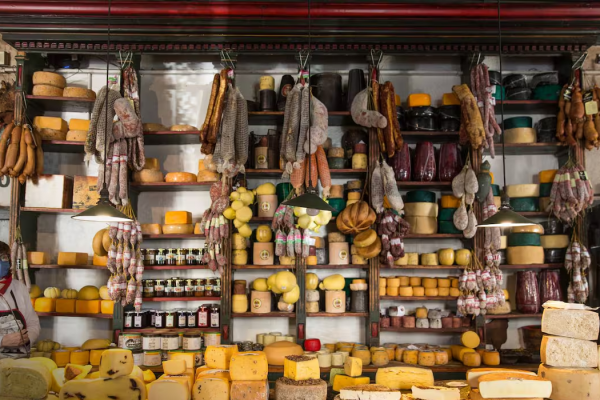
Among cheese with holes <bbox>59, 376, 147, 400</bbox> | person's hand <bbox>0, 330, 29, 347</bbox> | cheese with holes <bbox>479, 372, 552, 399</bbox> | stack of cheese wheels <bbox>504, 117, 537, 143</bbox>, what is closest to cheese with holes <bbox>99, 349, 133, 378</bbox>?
cheese with holes <bbox>59, 376, 147, 400</bbox>

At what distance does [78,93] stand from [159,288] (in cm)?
213

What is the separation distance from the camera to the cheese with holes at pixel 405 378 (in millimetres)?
3219

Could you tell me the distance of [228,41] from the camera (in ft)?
17.7

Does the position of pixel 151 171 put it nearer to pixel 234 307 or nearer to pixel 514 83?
pixel 234 307

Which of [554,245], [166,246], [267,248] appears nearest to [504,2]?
[554,245]

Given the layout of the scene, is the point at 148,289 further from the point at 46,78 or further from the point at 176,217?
the point at 46,78

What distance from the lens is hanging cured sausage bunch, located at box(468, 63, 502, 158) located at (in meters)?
5.34

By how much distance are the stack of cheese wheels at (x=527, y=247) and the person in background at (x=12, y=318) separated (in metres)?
4.46

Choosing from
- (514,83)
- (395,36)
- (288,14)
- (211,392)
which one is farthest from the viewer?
(514,83)

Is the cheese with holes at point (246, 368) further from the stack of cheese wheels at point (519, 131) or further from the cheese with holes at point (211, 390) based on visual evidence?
the stack of cheese wheels at point (519, 131)

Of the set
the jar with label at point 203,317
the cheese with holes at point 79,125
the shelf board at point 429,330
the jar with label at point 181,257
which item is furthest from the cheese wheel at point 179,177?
the shelf board at point 429,330

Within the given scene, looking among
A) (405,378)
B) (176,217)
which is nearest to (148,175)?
(176,217)

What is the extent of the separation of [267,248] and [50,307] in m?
2.21

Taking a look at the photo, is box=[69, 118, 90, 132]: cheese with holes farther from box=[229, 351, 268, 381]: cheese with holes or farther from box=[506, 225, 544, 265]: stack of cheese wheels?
box=[506, 225, 544, 265]: stack of cheese wheels
